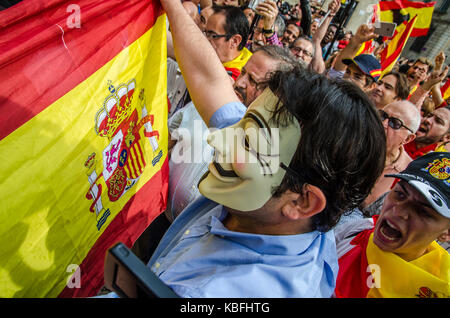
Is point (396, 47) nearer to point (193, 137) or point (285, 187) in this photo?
point (193, 137)

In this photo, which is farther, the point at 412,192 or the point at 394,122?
the point at 394,122

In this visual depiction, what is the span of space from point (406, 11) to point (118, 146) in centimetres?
630

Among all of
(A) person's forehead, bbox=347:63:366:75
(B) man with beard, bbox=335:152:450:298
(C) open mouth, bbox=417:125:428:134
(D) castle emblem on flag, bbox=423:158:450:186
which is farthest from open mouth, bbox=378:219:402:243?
(C) open mouth, bbox=417:125:428:134

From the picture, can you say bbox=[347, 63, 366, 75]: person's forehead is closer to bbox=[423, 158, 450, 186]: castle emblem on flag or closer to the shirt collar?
bbox=[423, 158, 450, 186]: castle emblem on flag

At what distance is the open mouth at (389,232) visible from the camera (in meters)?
1.55

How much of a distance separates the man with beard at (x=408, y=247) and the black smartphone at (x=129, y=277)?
50.8 inches

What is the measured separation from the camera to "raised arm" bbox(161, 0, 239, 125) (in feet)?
4.90

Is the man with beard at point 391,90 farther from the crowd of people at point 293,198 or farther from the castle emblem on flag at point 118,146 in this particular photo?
the castle emblem on flag at point 118,146

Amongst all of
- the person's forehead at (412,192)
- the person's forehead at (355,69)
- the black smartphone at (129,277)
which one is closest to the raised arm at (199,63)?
the black smartphone at (129,277)

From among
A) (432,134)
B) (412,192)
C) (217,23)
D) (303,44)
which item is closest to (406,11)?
(432,134)

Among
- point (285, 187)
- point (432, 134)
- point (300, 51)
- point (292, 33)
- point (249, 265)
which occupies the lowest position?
point (432, 134)

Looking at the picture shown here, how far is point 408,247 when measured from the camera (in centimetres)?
153

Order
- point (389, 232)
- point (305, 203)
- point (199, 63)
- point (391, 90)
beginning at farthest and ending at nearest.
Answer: point (391, 90)
point (389, 232)
point (199, 63)
point (305, 203)

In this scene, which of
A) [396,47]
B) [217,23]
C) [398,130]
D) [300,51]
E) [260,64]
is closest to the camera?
[260,64]
